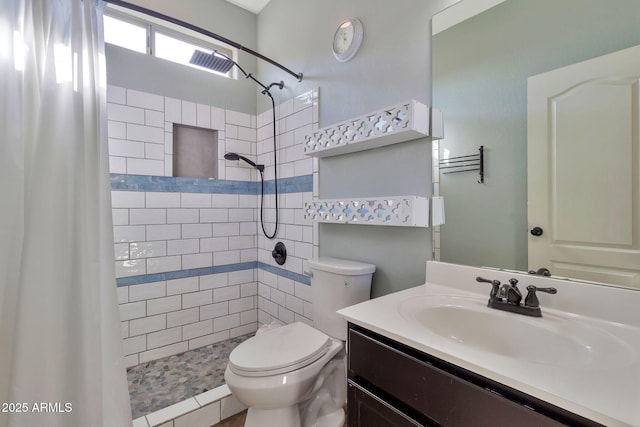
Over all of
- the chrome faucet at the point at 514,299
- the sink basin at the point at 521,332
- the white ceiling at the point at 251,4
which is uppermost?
the white ceiling at the point at 251,4

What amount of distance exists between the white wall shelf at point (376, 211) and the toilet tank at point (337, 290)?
0.25 meters

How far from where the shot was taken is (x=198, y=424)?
150cm

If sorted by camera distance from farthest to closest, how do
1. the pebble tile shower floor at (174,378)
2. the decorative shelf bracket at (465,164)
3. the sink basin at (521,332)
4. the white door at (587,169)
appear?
the pebble tile shower floor at (174,378), the decorative shelf bracket at (465,164), the white door at (587,169), the sink basin at (521,332)

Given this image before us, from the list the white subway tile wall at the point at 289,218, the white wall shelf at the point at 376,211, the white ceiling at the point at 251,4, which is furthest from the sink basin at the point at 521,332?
the white ceiling at the point at 251,4

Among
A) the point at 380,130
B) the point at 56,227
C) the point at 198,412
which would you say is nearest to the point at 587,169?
the point at 380,130

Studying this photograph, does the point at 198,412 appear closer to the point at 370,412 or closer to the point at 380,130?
the point at 370,412

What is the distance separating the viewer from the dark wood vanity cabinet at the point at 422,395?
60cm

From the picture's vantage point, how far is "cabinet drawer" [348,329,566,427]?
62cm

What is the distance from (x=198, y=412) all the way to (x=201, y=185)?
1488 millimetres

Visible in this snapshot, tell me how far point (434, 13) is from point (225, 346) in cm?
251

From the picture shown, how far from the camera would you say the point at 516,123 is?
3.62ft

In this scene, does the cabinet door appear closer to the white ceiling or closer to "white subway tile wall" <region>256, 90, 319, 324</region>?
"white subway tile wall" <region>256, 90, 319, 324</region>

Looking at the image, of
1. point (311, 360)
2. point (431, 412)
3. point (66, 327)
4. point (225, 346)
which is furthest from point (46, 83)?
point (225, 346)

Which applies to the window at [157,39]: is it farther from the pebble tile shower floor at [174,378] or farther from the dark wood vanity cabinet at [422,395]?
the pebble tile shower floor at [174,378]
